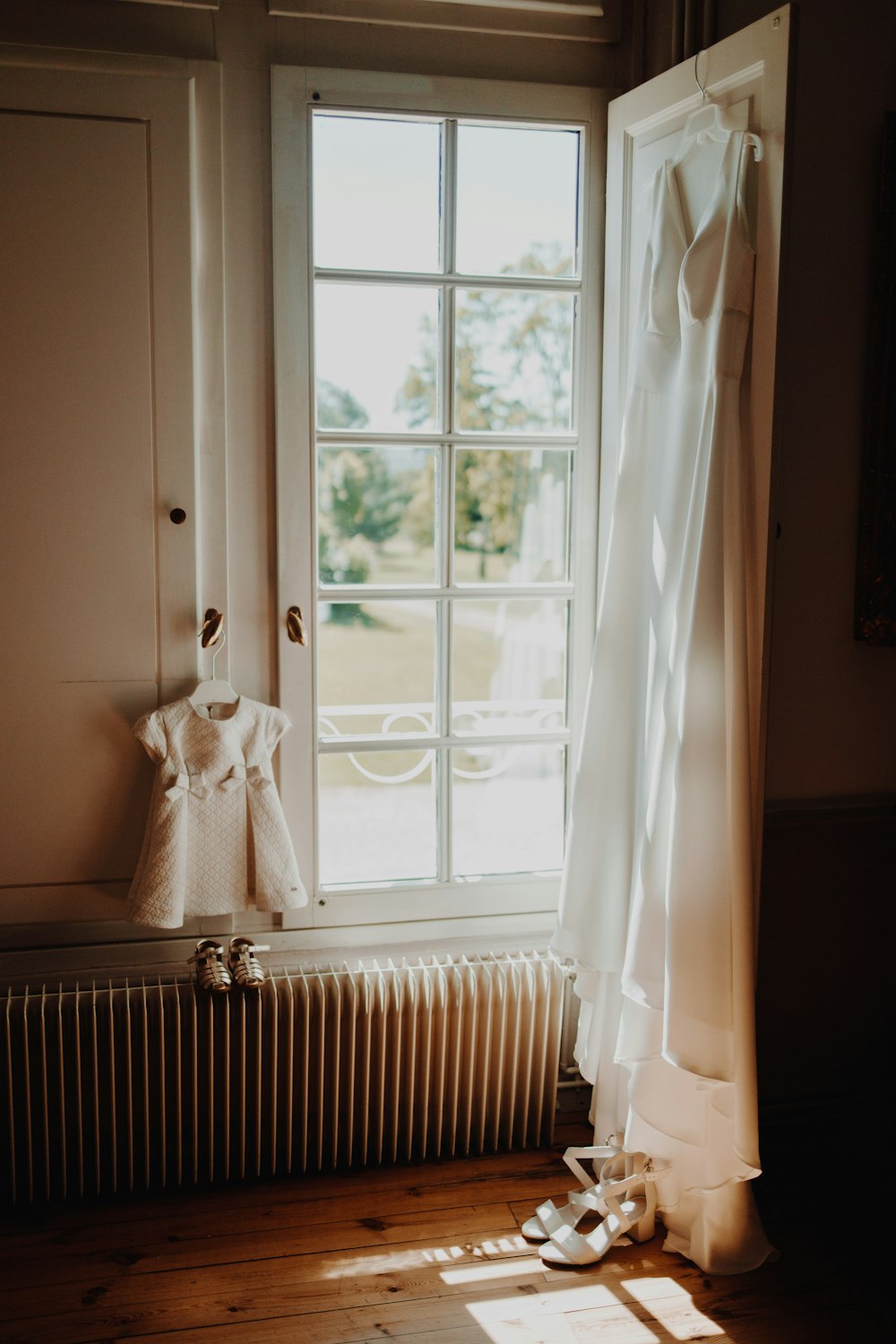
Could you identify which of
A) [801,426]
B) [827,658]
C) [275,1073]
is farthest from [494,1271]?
[801,426]

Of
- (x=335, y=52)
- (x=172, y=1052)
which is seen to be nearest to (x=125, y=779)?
(x=172, y=1052)

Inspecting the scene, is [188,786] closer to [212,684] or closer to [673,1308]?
[212,684]

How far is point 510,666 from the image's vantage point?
2.50 m

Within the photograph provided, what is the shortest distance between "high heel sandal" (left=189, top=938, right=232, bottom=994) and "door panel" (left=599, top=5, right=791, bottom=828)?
3.62ft

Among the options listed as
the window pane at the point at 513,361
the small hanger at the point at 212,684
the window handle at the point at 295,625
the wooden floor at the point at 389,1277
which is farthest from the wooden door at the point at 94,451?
the wooden floor at the point at 389,1277

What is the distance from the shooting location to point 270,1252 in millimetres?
2105

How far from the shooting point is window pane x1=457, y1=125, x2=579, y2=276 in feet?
7.61

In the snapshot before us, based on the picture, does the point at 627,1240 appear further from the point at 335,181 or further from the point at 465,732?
the point at 335,181

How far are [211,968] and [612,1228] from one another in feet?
3.10

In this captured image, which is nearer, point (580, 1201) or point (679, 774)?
point (679, 774)

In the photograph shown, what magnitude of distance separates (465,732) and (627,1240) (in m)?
1.09

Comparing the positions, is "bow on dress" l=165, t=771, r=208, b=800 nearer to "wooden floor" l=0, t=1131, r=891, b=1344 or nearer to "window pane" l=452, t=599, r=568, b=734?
"window pane" l=452, t=599, r=568, b=734

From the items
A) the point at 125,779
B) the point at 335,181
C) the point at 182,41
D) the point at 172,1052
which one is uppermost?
the point at 182,41

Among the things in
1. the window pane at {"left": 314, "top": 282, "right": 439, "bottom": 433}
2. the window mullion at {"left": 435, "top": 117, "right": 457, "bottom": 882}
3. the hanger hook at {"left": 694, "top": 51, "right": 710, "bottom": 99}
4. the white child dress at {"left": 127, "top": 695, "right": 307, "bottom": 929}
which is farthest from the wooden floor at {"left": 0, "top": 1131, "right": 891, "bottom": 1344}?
the hanger hook at {"left": 694, "top": 51, "right": 710, "bottom": 99}
